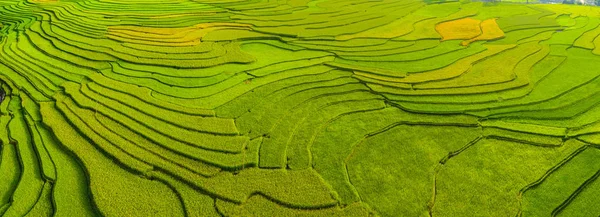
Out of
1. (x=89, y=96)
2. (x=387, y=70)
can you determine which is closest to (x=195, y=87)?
(x=89, y=96)

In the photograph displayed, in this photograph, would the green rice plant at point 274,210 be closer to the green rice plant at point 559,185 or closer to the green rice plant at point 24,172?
the green rice plant at point 559,185

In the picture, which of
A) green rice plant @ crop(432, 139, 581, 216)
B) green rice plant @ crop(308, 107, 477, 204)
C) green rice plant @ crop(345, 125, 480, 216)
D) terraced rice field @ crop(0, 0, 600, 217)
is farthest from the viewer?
A: green rice plant @ crop(308, 107, 477, 204)

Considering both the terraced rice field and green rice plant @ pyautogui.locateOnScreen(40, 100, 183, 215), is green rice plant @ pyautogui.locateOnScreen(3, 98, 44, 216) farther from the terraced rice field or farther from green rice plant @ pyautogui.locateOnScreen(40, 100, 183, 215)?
green rice plant @ pyautogui.locateOnScreen(40, 100, 183, 215)

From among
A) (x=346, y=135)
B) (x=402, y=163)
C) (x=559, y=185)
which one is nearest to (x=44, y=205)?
(x=346, y=135)

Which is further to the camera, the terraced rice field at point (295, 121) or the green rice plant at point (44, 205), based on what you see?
the terraced rice field at point (295, 121)

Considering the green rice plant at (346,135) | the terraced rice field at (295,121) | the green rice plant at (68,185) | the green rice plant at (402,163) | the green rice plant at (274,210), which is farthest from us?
the green rice plant at (346,135)

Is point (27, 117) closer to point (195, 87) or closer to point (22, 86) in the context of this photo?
point (22, 86)

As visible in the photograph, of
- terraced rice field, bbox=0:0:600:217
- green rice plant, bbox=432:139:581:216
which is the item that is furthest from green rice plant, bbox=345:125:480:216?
green rice plant, bbox=432:139:581:216

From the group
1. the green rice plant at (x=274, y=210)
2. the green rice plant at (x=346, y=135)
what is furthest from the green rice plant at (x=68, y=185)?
the green rice plant at (x=346, y=135)
